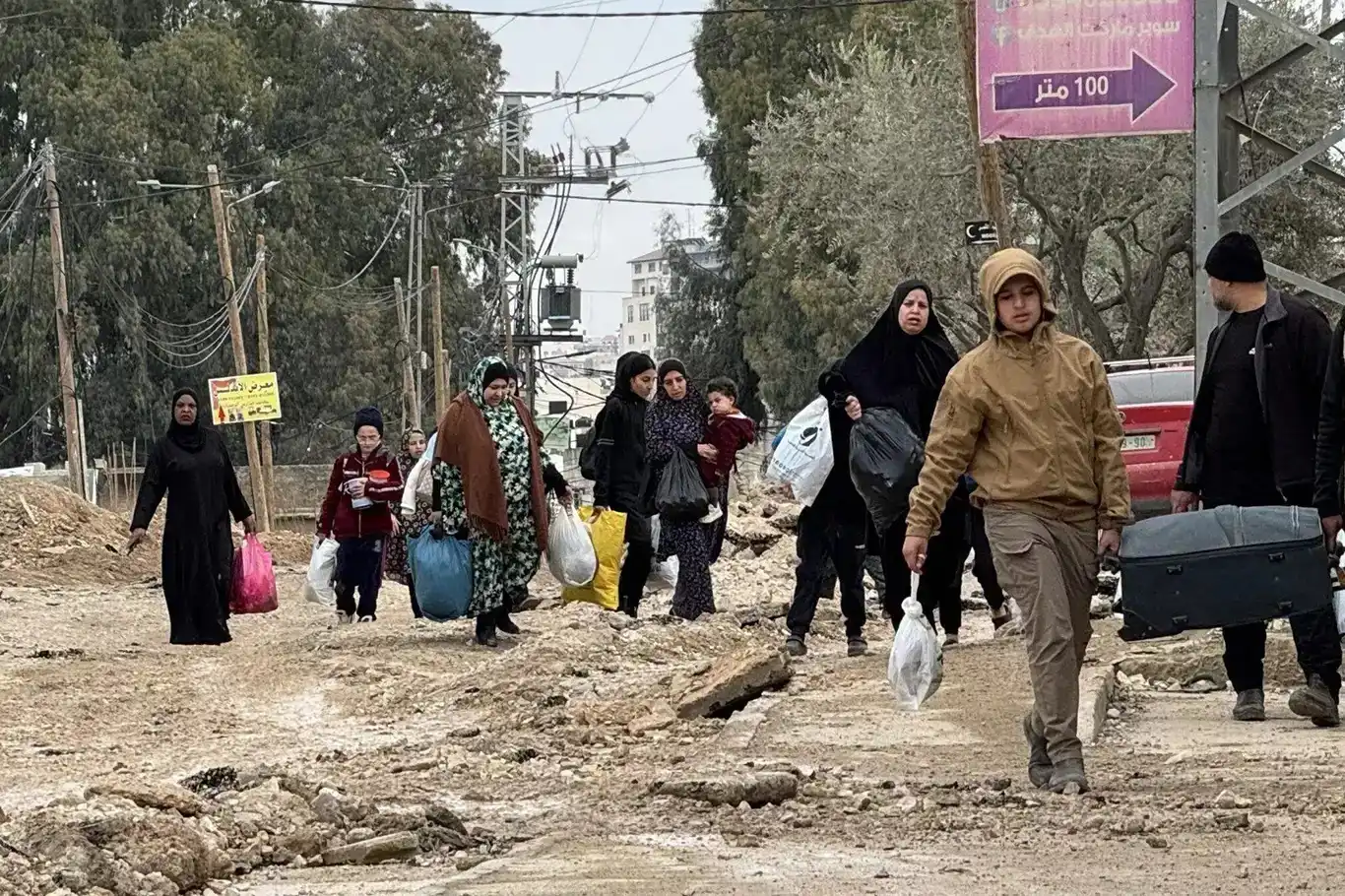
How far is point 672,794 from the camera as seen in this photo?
7148 mm

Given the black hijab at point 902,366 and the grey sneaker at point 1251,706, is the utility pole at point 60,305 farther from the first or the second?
the grey sneaker at point 1251,706

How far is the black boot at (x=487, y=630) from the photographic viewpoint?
13922 mm

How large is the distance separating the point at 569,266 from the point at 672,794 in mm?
44732

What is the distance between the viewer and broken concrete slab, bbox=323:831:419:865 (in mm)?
6457

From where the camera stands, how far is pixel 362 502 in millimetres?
15680

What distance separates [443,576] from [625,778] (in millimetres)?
5608

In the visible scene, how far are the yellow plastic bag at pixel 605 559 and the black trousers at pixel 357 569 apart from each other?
1.98 metres

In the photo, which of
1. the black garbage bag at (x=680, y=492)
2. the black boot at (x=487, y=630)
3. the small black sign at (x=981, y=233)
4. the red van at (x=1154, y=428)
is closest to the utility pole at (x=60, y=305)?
the red van at (x=1154, y=428)

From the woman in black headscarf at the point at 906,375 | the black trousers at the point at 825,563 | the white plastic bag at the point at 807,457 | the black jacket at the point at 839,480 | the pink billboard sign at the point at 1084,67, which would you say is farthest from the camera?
the pink billboard sign at the point at 1084,67

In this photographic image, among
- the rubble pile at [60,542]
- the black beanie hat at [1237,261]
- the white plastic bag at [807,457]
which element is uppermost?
the black beanie hat at [1237,261]

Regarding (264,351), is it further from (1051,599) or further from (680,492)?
(1051,599)

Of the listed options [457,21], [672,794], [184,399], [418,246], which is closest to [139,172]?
[418,246]

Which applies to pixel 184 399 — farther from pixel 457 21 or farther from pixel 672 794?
pixel 457 21

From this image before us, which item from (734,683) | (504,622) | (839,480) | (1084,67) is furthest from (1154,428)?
(734,683)
